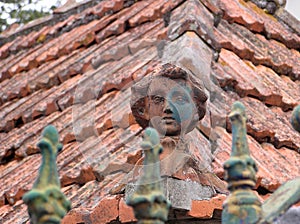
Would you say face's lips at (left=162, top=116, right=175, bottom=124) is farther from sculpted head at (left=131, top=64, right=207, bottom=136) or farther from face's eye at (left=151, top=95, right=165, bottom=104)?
face's eye at (left=151, top=95, right=165, bottom=104)

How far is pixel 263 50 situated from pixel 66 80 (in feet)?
3.36

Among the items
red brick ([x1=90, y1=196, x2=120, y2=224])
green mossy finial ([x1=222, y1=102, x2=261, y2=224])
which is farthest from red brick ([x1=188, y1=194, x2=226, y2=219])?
green mossy finial ([x1=222, y1=102, x2=261, y2=224])

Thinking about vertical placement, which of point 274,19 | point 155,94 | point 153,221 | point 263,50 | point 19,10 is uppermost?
point 19,10

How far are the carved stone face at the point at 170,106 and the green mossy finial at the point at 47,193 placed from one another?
1673 millimetres

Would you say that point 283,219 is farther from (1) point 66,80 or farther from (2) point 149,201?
(1) point 66,80

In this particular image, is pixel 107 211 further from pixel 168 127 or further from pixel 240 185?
pixel 240 185

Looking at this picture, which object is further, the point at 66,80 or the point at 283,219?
the point at 66,80

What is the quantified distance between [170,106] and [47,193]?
1.77 metres

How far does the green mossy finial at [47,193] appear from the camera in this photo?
3215 millimetres

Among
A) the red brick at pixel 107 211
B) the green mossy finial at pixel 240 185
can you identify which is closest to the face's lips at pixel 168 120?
the red brick at pixel 107 211

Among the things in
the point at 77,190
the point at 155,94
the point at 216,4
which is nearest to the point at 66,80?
the point at 216,4

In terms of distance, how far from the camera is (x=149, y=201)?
10.6 feet

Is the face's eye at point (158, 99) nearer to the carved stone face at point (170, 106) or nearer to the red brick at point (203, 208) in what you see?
the carved stone face at point (170, 106)

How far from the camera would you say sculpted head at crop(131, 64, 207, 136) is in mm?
4965
